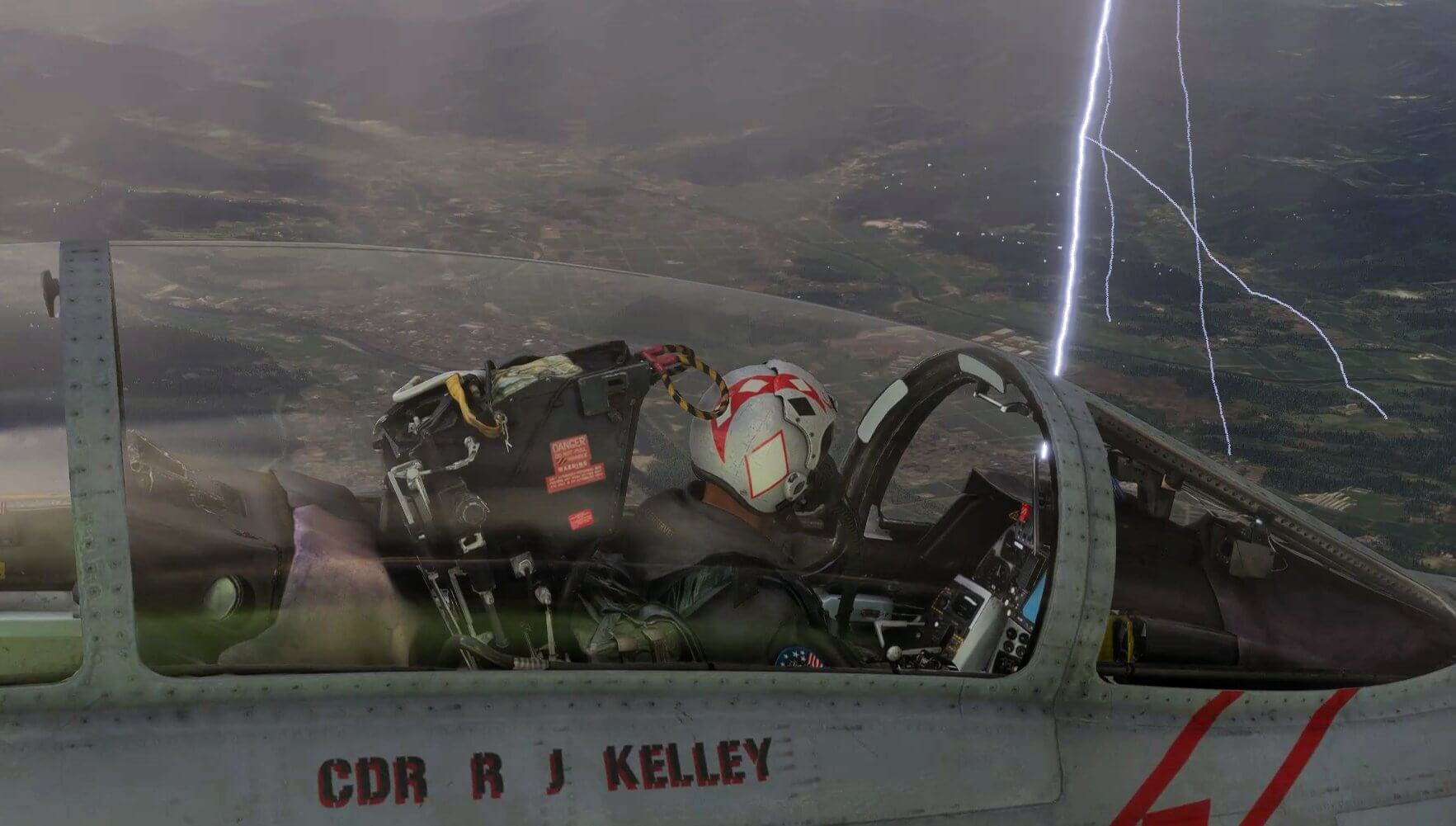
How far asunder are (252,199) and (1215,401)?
11293 millimetres

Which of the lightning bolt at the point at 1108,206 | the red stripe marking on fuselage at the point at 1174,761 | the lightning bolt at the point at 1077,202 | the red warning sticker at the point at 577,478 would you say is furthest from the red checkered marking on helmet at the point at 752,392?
the lightning bolt at the point at 1108,206

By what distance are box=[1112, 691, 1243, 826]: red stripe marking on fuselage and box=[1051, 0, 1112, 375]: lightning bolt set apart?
632 centimetres

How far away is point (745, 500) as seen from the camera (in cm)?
351

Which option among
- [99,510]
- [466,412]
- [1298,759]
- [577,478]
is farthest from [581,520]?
[1298,759]

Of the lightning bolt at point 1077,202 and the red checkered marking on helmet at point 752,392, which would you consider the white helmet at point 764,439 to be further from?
the lightning bolt at point 1077,202

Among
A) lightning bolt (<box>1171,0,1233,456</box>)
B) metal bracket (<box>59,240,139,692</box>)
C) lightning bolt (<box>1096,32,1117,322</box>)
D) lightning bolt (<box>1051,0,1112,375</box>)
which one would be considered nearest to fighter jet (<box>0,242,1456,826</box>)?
metal bracket (<box>59,240,139,692</box>)

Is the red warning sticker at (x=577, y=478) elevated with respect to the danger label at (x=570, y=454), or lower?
lower

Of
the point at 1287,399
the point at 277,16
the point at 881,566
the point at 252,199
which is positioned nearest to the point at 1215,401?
the point at 1287,399

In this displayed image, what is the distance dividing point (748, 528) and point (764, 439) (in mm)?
272

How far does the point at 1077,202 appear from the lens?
16328 millimetres

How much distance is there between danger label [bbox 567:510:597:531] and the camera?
10.3 feet

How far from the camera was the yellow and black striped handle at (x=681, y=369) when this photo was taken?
3.30 meters

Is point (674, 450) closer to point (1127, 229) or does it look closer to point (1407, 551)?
point (1407, 551)

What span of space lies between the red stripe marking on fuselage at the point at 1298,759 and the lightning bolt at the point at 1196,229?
7252 mm
